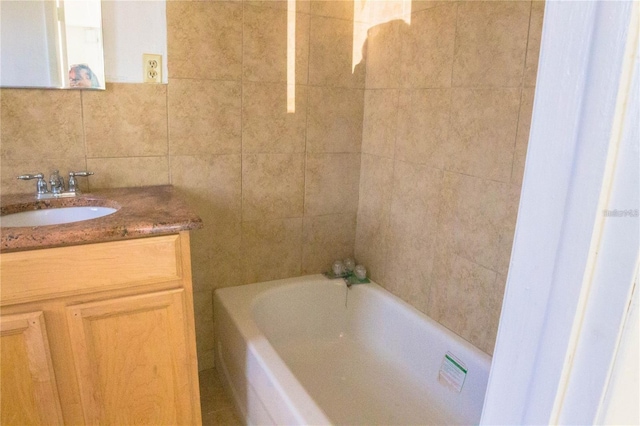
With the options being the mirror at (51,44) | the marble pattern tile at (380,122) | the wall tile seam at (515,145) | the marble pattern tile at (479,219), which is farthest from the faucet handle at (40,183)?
the wall tile seam at (515,145)

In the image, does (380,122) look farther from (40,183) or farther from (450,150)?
(40,183)

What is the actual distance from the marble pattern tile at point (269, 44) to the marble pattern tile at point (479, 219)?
866 millimetres

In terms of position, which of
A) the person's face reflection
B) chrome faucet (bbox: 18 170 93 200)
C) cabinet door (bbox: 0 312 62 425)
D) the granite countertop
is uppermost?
the person's face reflection

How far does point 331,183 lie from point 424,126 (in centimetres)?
58

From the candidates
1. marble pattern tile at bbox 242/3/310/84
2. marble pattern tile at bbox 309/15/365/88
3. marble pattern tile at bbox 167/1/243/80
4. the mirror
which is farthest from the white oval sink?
marble pattern tile at bbox 309/15/365/88

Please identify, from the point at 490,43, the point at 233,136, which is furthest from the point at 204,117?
the point at 490,43

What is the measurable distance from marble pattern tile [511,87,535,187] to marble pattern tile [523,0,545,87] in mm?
34

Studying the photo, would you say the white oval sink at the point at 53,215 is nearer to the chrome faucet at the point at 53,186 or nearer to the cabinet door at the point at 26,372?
the chrome faucet at the point at 53,186

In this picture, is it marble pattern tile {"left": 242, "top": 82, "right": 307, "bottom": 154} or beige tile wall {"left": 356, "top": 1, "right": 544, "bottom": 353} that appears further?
marble pattern tile {"left": 242, "top": 82, "right": 307, "bottom": 154}

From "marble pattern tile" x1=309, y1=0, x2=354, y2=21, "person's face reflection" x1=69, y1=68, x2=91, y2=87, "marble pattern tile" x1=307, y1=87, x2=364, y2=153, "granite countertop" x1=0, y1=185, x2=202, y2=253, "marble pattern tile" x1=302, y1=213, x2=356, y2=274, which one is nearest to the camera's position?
"granite countertop" x1=0, y1=185, x2=202, y2=253

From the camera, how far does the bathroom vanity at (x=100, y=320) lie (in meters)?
1.20

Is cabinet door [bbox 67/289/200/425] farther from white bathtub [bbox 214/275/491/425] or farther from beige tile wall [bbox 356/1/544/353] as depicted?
beige tile wall [bbox 356/1/544/353]

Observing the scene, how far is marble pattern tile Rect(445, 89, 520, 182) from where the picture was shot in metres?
1.49

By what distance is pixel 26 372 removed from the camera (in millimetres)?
1231
